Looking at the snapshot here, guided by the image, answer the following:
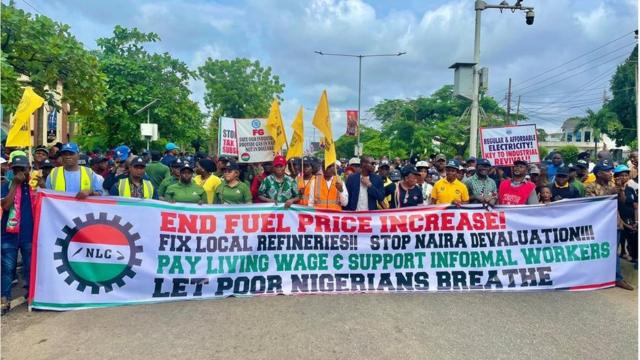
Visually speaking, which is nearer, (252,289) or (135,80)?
(252,289)

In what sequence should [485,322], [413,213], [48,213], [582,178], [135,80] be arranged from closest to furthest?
[485,322] → [48,213] → [413,213] → [582,178] → [135,80]

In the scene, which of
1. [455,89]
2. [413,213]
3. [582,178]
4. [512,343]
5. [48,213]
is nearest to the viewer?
[512,343]

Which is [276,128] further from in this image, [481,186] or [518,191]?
[518,191]

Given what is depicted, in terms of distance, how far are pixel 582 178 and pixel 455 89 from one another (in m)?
5.19

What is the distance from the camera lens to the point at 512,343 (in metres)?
4.38

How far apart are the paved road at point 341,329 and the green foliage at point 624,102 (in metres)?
36.6

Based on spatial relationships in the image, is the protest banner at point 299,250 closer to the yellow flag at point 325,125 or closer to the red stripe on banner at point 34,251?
the red stripe on banner at point 34,251

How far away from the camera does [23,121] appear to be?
626cm

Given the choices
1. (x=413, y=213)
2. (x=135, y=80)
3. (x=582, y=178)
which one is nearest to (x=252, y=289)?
(x=413, y=213)

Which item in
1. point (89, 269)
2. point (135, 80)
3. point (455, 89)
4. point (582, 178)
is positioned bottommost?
point (89, 269)

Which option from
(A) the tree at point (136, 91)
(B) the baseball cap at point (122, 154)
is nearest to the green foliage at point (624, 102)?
(A) the tree at point (136, 91)

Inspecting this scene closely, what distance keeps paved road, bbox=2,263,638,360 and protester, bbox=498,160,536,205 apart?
1.51 m

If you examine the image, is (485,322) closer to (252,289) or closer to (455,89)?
(252,289)

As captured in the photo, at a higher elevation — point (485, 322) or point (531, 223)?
point (531, 223)
